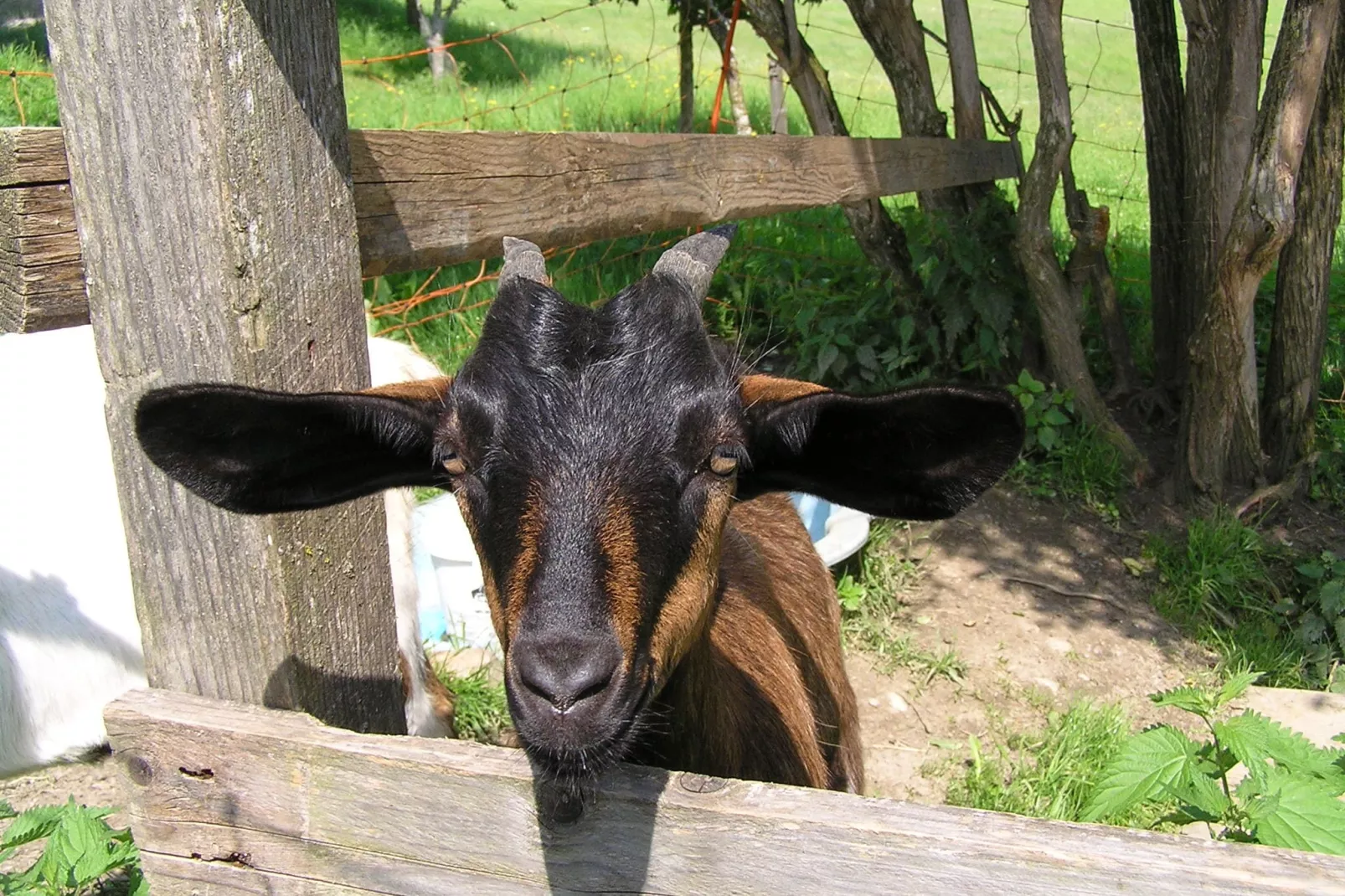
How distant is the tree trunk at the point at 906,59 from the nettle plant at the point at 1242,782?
3.60 meters

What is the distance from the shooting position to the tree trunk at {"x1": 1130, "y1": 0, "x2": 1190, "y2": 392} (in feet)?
17.2

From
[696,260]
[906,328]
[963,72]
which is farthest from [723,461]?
[963,72]

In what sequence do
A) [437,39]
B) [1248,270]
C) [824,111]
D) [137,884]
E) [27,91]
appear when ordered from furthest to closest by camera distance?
[437,39] < [27,91] < [824,111] < [1248,270] < [137,884]

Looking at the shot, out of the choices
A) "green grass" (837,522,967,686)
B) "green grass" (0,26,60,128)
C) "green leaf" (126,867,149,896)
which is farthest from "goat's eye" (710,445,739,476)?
"green grass" (0,26,60,128)

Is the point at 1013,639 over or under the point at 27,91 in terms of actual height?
under

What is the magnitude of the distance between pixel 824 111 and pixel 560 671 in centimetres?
422

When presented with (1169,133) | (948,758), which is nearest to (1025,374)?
(1169,133)

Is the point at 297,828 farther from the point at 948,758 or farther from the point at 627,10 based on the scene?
the point at 627,10

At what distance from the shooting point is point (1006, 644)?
14.6 feet

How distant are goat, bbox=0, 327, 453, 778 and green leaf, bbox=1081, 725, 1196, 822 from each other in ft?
6.45

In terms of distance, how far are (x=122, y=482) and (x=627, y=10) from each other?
105ft

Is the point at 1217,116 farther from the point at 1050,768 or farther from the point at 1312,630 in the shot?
the point at 1050,768

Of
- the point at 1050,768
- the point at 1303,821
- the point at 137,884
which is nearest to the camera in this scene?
the point at 1303,821

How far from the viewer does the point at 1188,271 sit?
5238 millimetres
